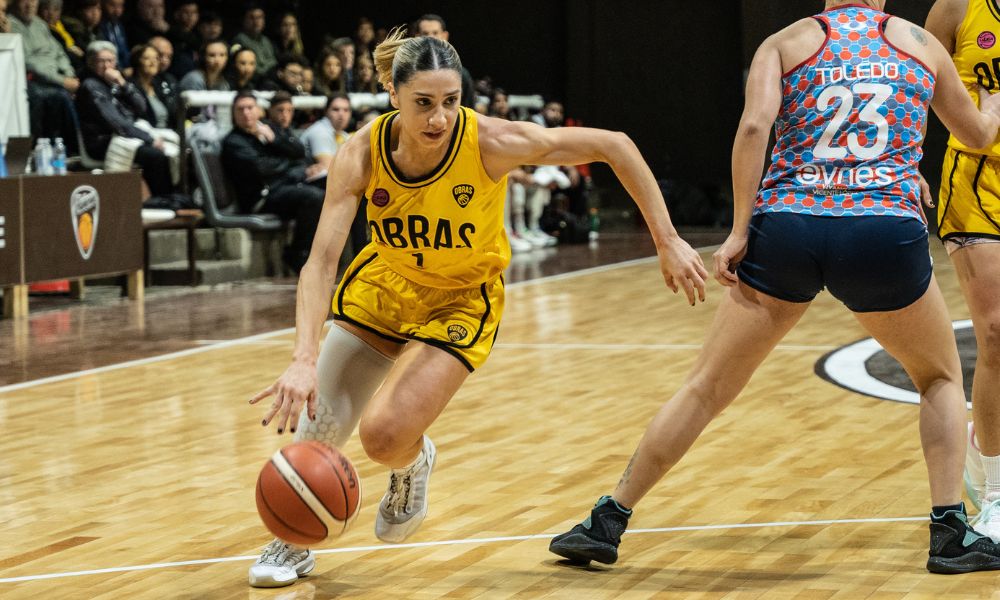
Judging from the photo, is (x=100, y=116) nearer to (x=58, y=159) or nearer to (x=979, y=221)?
(x=58, y=159)

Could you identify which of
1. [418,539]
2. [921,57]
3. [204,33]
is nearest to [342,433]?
[418,539]

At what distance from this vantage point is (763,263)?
397 centimetres

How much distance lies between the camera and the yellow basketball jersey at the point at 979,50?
4512mm

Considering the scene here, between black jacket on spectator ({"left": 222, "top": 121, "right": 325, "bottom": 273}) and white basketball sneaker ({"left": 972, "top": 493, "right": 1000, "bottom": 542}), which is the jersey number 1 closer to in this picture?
white basketball sneaker ({"left": 972, "top": 493, "right": 1000, "bottom": 542})

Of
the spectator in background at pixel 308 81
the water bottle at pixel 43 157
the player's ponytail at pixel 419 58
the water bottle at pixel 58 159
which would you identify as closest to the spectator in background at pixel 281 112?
the spectator in background at pixel 308 81

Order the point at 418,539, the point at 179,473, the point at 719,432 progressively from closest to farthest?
the point at 418,539
the point at 179,473
the point at 719,432

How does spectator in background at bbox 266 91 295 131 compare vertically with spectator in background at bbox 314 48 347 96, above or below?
below

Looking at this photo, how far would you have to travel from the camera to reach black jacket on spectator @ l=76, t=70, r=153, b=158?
39.0 feet

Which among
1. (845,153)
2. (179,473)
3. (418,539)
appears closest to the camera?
(845,153)

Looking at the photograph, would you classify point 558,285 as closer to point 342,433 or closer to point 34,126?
point 34,126

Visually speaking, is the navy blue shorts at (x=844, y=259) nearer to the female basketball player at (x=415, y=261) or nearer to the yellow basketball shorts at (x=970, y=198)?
the female basketball player at (x=415, y=261)

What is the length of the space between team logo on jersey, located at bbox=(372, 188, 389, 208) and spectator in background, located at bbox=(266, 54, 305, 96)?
9.95 metres

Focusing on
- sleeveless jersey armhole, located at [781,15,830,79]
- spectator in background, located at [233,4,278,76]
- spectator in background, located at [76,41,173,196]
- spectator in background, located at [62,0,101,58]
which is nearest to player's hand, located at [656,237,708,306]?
sleeveless jersey armhole, located at [781,15,830,79]

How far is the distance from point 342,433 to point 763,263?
1309 mm
